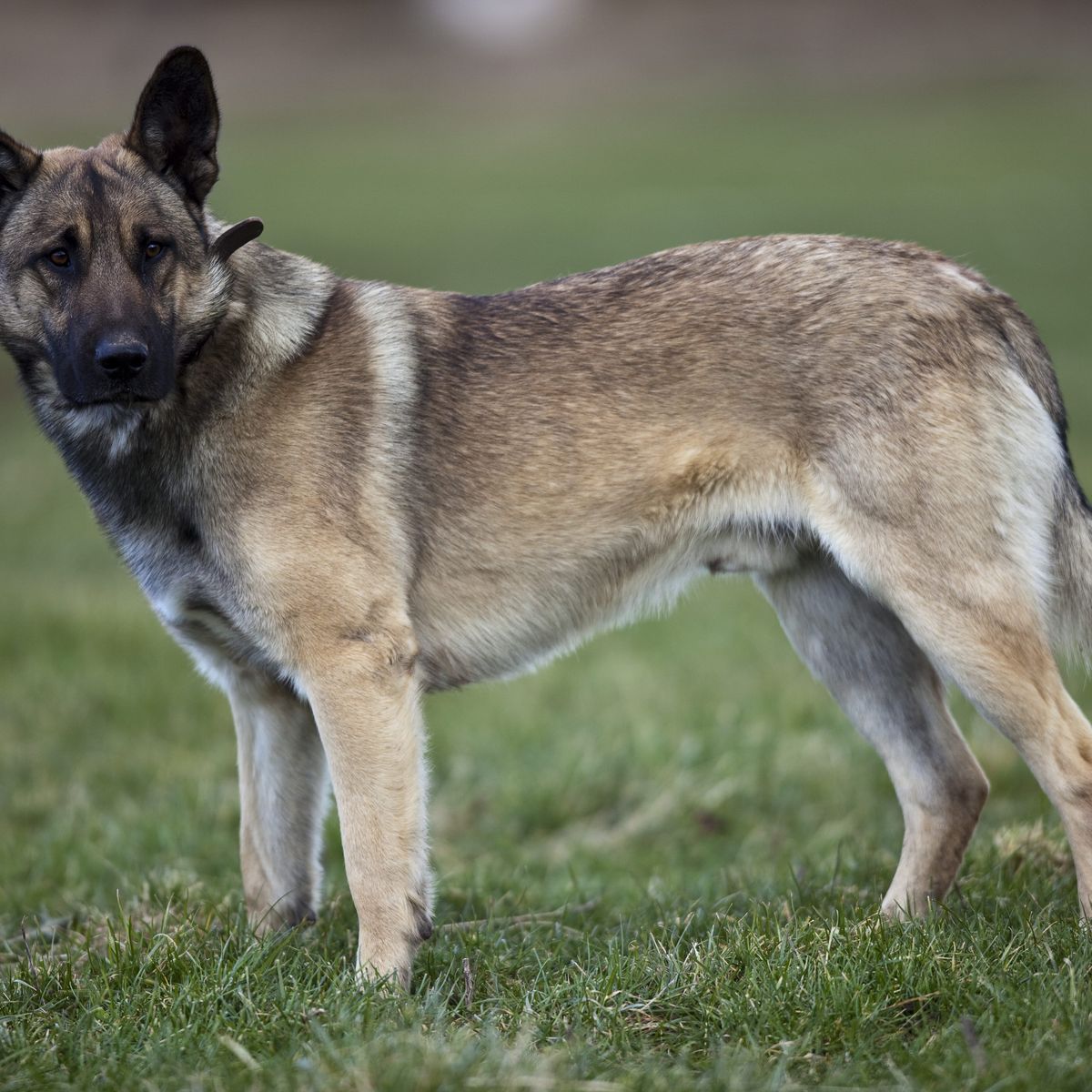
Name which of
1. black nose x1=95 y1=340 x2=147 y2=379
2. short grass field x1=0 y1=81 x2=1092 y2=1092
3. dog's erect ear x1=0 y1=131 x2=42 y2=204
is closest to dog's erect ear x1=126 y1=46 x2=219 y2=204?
dog's erect ear x1=0 y1=131 x2=42 y2=204

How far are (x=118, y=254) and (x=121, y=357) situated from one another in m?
0.31

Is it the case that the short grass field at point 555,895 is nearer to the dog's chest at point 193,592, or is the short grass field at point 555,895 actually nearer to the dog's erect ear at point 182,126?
the dog's chest at point 193,592

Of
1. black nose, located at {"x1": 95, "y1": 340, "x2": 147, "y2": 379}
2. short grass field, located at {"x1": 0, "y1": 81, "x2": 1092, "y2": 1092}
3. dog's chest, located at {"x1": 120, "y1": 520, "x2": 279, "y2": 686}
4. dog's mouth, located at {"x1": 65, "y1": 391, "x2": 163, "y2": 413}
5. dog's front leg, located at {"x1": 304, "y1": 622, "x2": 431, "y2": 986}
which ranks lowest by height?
short grass field, located at {"x1": 0, "y1": 81, "x2": 1092, "y2": 1092}

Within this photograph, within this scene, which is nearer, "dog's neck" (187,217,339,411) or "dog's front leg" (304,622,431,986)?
"dog's front leg" (304,622,431,986)

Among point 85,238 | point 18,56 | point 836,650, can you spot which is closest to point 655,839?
point 836,650

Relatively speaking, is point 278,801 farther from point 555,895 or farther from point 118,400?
point 118,400

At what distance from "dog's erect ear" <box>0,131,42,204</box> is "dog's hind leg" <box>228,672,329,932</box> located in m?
1.46

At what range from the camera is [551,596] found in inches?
147

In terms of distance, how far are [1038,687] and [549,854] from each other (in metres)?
2.13

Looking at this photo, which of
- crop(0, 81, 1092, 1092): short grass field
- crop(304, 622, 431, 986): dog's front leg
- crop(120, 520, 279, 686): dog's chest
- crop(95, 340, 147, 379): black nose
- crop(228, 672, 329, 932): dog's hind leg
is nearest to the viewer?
crop(0, 81, 1092, 1092): short grass field

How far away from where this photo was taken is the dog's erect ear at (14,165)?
10.7 ft

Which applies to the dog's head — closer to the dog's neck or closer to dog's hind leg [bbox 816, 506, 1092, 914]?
the dog's neck

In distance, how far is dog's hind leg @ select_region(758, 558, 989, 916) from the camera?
12.4 feet

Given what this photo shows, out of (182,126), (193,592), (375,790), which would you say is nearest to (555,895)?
(375,790)
